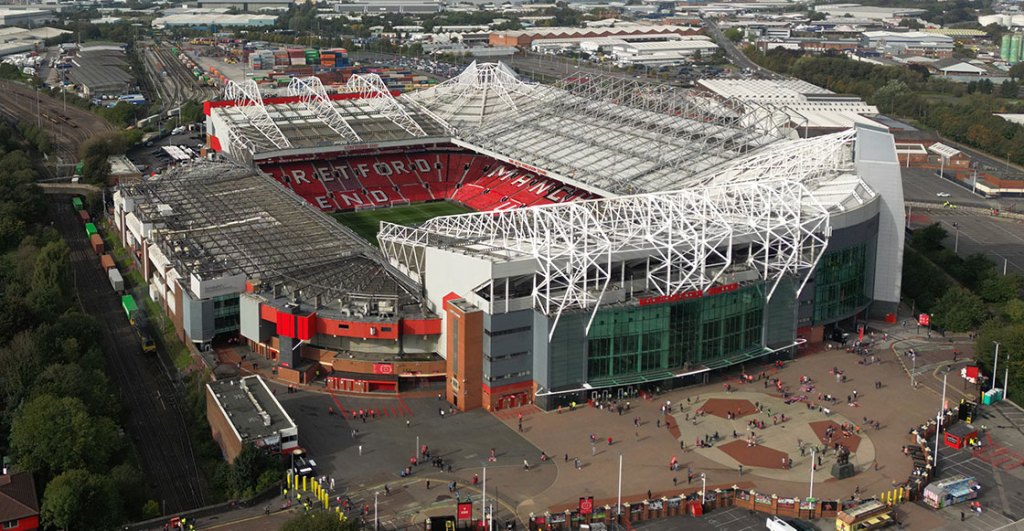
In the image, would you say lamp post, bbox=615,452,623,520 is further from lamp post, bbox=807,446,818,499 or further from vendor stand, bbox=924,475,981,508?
vendor stand, bbox=924,475,981,508

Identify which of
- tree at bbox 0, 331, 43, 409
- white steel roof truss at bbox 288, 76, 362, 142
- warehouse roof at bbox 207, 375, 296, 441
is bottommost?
warehouse roof at bbox 207, 375, 296, 441

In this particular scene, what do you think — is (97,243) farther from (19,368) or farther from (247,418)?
(247,418)

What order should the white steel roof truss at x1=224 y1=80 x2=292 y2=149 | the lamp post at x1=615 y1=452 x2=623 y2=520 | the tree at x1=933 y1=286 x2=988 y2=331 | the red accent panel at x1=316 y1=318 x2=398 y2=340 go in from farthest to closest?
the white steel roof truss at x1=224 y1=80 x2=292 y2=149 < the tree at x1=933 y1=286 x2=988 y2=331 < the red accent panel at x1=316 y1=318 x2=398 y2=340 < the lamp post at x1=615 y1=452 x2=623 y2=520

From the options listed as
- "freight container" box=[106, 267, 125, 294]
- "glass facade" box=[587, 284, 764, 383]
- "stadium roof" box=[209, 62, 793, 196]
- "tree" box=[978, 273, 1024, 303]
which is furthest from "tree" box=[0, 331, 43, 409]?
"tree" box=[978, 273, 1024, 303]

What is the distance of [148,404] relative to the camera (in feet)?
219

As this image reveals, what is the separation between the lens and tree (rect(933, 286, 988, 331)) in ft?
255

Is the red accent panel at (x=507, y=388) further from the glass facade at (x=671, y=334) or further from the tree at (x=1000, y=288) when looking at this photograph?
the tree at (x=1000, y=288)

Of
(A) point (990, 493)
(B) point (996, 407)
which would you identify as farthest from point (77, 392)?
(B) point (996, 407)

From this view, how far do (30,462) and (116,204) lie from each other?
51607 mm

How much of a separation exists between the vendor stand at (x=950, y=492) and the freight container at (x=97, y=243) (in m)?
71.2

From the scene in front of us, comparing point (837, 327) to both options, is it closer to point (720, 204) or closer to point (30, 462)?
point (720, 204)

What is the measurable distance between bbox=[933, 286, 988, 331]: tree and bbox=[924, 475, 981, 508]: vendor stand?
24.6 meters

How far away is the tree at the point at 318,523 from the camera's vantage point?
46.3 meters

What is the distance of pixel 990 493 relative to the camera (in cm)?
5531
